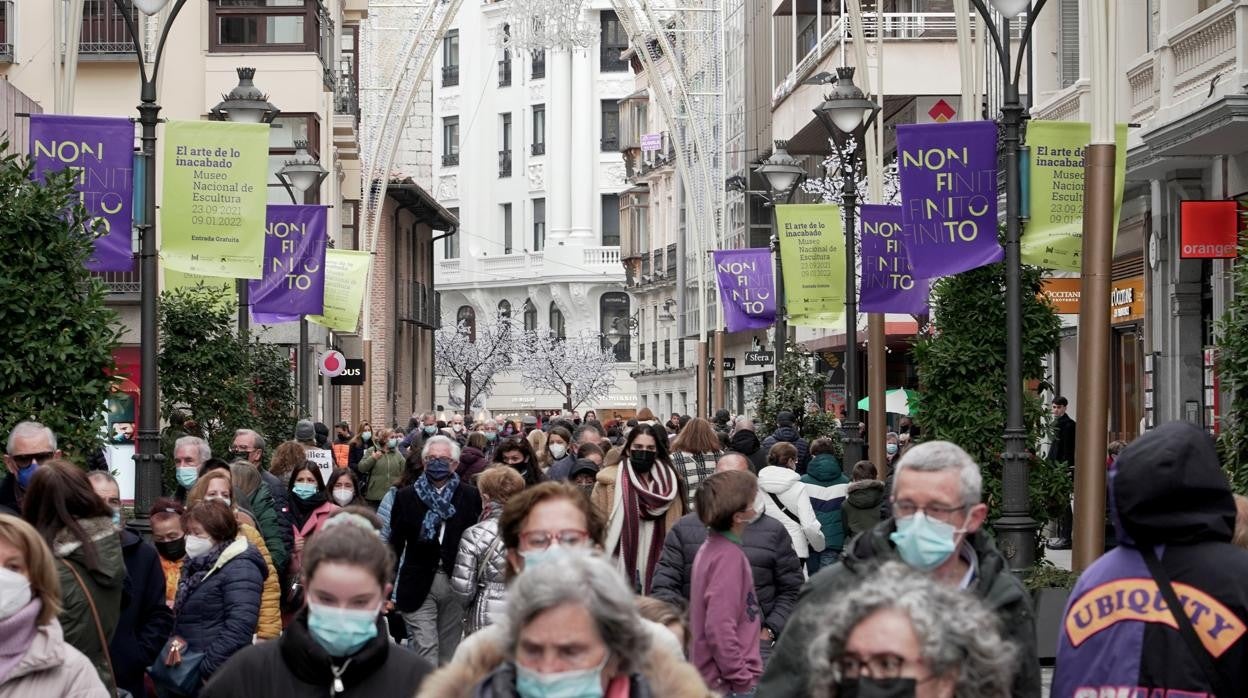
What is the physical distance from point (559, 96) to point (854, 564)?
101036 millimetres

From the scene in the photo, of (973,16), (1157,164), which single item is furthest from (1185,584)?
(973,16)

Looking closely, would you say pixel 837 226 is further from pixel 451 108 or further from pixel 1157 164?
pixel 451 108

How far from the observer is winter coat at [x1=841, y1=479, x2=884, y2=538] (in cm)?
1698

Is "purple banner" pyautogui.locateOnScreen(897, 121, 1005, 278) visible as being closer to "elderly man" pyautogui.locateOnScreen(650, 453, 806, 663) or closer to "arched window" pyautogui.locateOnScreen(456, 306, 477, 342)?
"elderly man" pyautogui.locateOnScreen(650, 453, 806, 663)

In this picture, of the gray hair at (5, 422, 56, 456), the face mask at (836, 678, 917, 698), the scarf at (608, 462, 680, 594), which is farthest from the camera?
the scarf at (608, 462, 680, 594)

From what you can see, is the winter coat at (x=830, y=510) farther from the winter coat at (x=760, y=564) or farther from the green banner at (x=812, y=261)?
the green banner at (x=812, y=261)

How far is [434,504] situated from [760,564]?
3252 mm

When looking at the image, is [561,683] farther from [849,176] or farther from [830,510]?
[849,176]

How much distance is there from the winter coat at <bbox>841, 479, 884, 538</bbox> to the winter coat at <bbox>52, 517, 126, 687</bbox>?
29.2 ft

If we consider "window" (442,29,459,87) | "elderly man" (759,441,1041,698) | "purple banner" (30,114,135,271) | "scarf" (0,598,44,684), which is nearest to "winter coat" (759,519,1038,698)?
"elderly man" (759,441,1041,698)

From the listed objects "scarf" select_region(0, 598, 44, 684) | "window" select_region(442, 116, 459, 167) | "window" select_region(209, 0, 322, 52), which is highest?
"window" select_region(442, 116, 459, 167)

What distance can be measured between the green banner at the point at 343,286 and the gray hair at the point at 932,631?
28402 millimetres

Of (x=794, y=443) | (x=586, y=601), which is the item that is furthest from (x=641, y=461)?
→ (x=794, y=443)

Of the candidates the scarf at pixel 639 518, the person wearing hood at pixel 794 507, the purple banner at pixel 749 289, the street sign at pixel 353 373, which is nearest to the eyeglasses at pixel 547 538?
the scarf at pixel 639 518
